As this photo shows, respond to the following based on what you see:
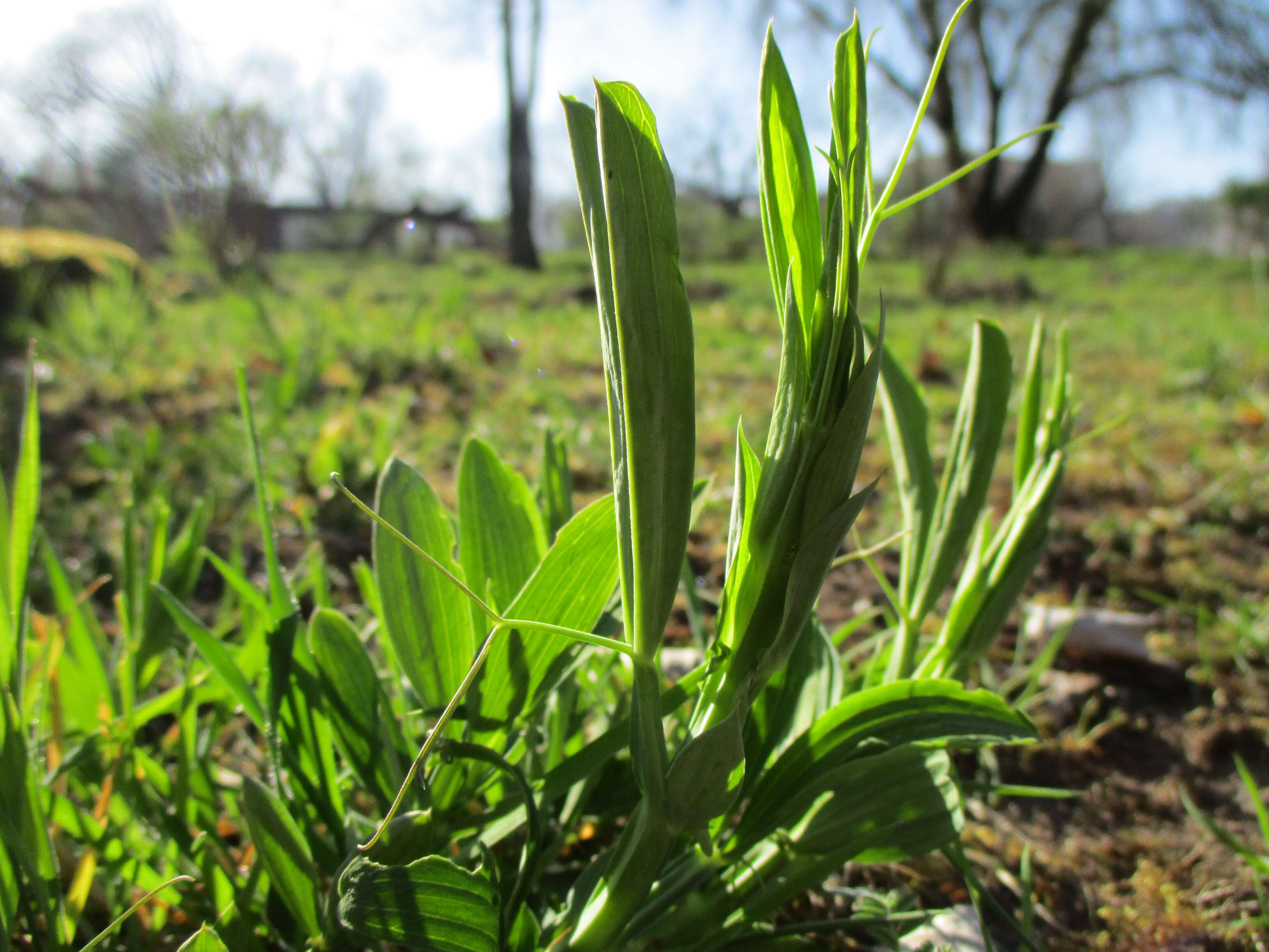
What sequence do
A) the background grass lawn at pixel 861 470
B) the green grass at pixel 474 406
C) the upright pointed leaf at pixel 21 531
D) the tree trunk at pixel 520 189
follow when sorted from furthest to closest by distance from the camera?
the tree trunk at pixel 520 189 → the green grass at pixel 474 406 → the background grass lawn at pixel 861 470 → the upright pointed leaf at pixel 21 531

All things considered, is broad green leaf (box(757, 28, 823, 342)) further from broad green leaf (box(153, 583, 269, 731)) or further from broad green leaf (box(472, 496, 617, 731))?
broad green leaf (box(153, 583, 269, 731))

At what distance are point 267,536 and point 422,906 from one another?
26 cm

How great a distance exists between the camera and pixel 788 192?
1.35 feet

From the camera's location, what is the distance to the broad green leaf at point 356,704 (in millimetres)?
584

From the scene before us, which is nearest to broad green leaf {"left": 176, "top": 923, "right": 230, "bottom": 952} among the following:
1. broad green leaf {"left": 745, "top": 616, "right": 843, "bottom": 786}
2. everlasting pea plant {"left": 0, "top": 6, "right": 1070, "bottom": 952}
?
everlasting pea plant {"left": 0, "top": 6, "right": 1070, "bottom": 952}

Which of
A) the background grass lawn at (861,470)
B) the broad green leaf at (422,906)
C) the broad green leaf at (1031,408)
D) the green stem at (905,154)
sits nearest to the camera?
the green stem at (905,154)

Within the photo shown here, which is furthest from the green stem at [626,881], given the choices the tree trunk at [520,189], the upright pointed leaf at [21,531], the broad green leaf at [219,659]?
the tree trunk at [520,189]

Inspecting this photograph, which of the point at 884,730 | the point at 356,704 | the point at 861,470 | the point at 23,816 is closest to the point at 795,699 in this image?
the point at 884,730

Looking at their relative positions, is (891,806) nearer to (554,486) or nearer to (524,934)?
(524,934)

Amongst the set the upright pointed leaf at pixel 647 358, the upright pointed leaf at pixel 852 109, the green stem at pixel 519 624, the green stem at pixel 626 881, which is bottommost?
the green stem at pixel 626 881

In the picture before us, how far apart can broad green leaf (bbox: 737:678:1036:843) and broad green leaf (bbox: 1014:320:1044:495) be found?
23cm

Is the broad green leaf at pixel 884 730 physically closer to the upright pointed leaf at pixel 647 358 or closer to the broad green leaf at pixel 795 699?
the broad green leaf at pixel 795 699

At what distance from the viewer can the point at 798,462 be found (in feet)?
1.35

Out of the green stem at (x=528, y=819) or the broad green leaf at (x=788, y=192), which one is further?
the green stem at (x=528, y=819)
